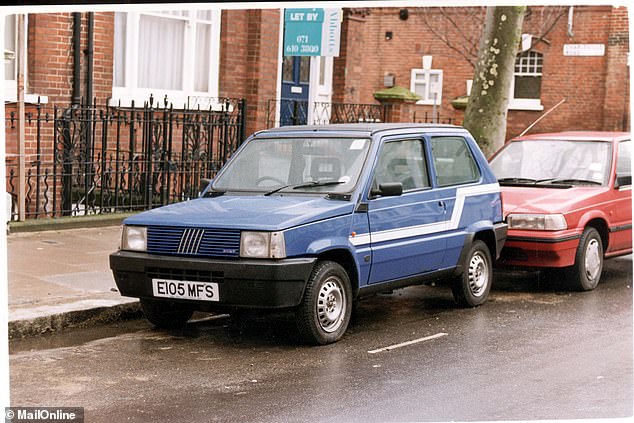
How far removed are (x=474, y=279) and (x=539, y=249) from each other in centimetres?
100

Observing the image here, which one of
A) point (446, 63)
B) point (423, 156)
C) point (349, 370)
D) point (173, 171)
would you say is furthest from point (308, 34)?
point (446, 63)

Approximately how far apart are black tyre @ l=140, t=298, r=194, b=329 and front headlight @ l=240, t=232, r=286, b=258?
1.11 meters

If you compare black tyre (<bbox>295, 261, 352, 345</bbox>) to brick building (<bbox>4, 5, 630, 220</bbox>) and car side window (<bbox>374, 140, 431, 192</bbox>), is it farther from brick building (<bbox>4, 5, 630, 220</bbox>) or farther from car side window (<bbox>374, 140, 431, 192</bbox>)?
brick building (<bbox>4, 5, 630, 220</bbox>)

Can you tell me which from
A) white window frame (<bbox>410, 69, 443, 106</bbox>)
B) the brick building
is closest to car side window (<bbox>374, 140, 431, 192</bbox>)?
the brick building

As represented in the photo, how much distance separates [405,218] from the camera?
845 centimetres

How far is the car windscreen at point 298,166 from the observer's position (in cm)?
822

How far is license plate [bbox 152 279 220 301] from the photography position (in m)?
7.41

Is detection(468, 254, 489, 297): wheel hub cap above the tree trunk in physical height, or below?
below

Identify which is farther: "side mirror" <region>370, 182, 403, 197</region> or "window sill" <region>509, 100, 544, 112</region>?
"window sill" <region>509, 100, 544, 112</region>

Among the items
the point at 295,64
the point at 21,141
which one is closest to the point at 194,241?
the point at 21,141

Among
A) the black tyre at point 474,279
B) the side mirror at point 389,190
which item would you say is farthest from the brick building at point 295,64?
the side mirror at point 389,190

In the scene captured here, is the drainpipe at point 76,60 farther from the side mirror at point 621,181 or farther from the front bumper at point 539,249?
the side mirror at point 621,181

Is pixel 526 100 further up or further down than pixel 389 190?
further up

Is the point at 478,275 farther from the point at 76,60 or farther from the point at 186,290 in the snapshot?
the point at 76,60
